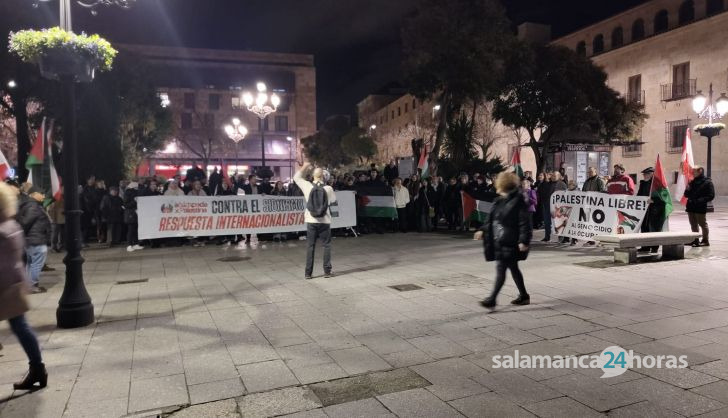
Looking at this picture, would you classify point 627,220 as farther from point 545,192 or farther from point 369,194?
point 369,194

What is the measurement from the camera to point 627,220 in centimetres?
1129

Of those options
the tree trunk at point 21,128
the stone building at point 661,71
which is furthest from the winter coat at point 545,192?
the tree trunk at point 21,128

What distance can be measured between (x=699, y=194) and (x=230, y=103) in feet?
246

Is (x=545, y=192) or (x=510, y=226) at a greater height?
(x=545, y=192)

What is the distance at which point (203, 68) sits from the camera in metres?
81.3

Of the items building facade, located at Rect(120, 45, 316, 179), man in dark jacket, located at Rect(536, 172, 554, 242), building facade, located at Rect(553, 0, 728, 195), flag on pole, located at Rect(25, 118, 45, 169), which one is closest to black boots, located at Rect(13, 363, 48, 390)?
flag on pole, located at Rect(25, 118, 45, 169)

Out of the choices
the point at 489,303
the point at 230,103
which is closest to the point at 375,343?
the point at 489,303

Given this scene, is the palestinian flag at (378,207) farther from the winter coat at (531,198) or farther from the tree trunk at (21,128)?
the tree trunk at (21,128)

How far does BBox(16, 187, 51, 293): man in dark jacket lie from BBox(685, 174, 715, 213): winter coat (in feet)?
41.1

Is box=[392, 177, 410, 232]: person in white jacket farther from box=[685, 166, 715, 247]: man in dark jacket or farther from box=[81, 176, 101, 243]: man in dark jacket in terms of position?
box=[81, 176, 101, 243]: man in dark jacket

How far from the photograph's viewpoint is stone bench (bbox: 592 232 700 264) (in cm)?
945

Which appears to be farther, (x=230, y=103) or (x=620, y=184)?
(x=230, y=103)

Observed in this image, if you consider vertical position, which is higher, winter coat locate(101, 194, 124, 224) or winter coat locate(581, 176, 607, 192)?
winter coat locate(581, 176, 607, 192)

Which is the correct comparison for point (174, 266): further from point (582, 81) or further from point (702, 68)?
point (702, 68)
